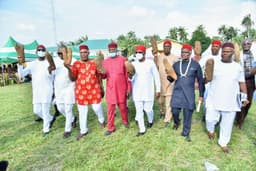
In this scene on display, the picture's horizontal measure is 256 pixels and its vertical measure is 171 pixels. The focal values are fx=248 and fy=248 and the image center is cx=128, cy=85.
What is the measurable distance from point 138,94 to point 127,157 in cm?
137

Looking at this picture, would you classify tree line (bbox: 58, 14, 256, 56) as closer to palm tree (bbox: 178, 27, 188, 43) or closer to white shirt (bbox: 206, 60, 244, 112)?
palm tree (bbox: 178, 27, 188, 43)

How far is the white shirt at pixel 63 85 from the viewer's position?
4.91 meters

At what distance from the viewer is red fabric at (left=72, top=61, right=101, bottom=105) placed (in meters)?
4.63

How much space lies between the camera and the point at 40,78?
4863 mm

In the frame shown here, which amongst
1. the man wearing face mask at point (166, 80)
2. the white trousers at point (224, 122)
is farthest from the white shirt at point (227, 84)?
the man wearing face mask at point (166, 80)

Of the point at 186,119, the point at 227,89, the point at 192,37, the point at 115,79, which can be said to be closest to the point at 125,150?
the point at 186,119

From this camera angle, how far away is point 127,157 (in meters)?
3.85

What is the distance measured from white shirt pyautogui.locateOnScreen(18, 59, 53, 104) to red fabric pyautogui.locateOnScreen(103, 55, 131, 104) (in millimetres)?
1160

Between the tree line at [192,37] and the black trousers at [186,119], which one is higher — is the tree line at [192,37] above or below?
above

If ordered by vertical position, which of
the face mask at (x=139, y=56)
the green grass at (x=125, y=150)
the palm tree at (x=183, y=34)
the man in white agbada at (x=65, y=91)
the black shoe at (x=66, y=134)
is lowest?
the green grass at (x=125, y=150)

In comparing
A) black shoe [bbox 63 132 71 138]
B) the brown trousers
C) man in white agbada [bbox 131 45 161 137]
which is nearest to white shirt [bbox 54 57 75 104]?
black shoe [bbox 63 132 71 138]

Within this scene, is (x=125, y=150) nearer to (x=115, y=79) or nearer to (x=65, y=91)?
(x=115, y=79)

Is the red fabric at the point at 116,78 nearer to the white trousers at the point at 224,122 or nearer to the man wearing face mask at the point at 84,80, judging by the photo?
the man wearing face mask at the point at 84,80

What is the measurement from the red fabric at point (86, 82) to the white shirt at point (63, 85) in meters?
0.25
